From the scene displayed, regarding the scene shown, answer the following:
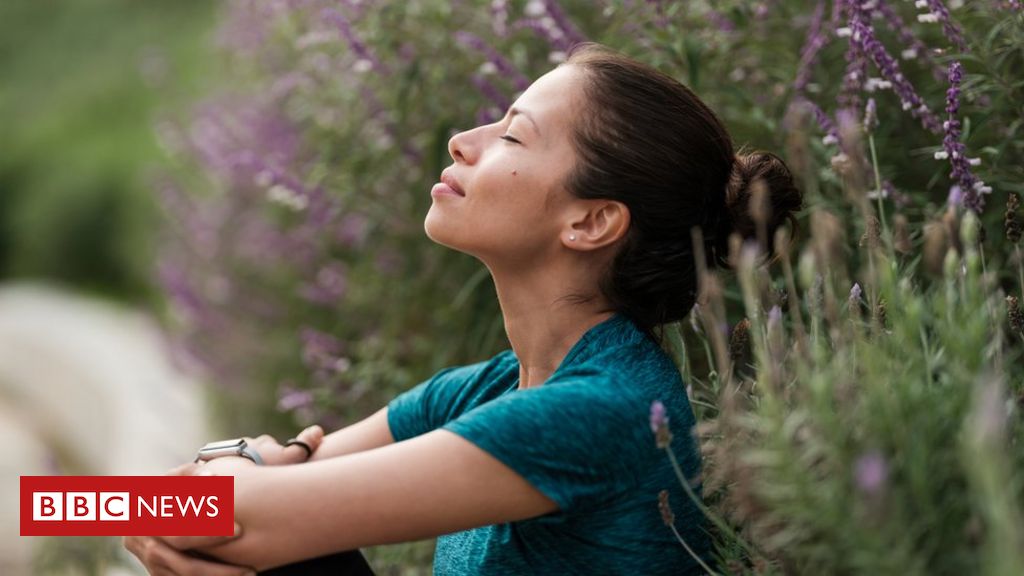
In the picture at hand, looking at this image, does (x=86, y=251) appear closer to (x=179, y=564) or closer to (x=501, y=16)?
(x=501, y=16)

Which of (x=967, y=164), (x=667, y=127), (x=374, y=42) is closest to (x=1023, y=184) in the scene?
(x=967, y=164)

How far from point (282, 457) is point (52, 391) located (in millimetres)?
4818

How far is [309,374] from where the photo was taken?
416cm

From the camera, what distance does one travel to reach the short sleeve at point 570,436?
1.56 m

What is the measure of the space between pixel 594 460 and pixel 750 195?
1.70ft

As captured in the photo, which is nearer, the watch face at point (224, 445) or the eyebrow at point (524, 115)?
the eyebrow at point (524, 115)

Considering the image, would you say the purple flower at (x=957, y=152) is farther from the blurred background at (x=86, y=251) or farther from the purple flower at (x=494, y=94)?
the blurred background at (x=86, y=251)

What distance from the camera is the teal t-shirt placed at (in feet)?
5.14

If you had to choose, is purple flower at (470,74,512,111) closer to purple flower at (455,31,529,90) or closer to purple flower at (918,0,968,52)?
purple flower at (455,31,529,90)

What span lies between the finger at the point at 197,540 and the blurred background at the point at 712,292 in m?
0.66

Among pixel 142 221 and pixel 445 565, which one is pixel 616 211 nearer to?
pixel 445 565

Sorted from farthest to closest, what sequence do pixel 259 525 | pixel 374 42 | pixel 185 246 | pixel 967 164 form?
1. pixel 185 246
2. pixel 374 42
3. pixel 967 164
4. pixel 259 525

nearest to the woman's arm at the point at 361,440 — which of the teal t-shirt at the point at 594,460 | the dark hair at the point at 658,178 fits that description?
the teal t-shirt at the point at 594,460

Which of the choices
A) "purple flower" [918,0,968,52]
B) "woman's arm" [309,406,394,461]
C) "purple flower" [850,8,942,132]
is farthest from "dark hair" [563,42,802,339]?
"woman's arm" [309,406,394,461]
